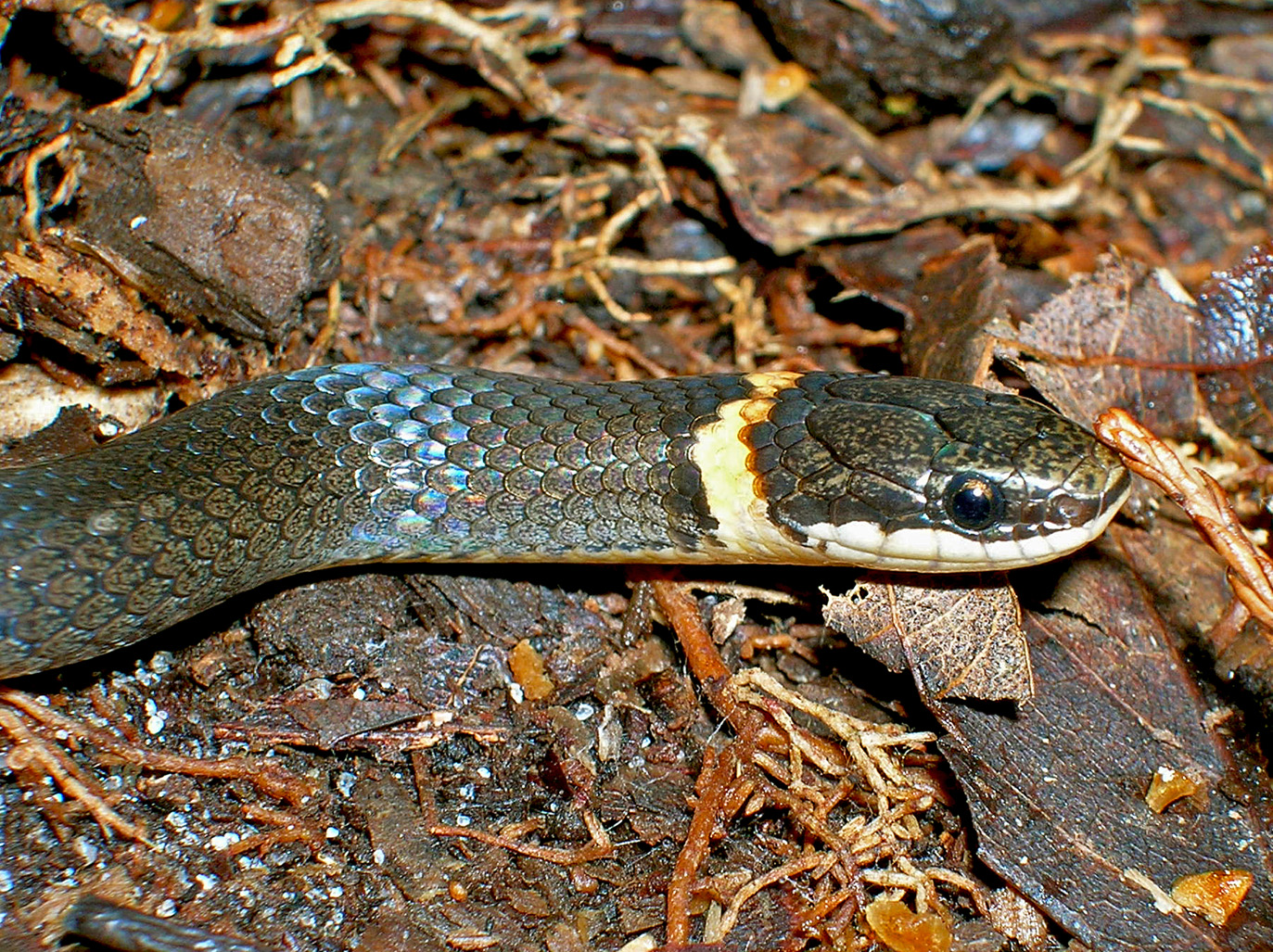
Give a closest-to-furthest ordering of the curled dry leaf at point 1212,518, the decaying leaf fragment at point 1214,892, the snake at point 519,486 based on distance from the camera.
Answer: the decaying leaf fragment at point 1214,892 < the snake at point 519,486 < the curled dry leaf at point 1212,518

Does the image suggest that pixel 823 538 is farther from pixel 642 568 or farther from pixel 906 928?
pixel 906 928

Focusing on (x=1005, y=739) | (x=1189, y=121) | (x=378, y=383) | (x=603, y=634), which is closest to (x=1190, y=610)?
(x=1005, y=739)

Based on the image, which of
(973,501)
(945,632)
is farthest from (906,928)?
(973,501)

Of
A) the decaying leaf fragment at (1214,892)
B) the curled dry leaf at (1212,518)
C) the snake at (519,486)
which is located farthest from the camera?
the curled dry leaf at (1212,518)

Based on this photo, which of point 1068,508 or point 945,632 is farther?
point 945,632

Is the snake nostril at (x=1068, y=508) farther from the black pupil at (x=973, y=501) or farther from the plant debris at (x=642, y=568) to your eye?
the plant debris at (x=642, y=568)

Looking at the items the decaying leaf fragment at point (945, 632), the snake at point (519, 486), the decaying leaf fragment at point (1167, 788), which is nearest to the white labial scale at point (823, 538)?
the snake at point (519, 486)
